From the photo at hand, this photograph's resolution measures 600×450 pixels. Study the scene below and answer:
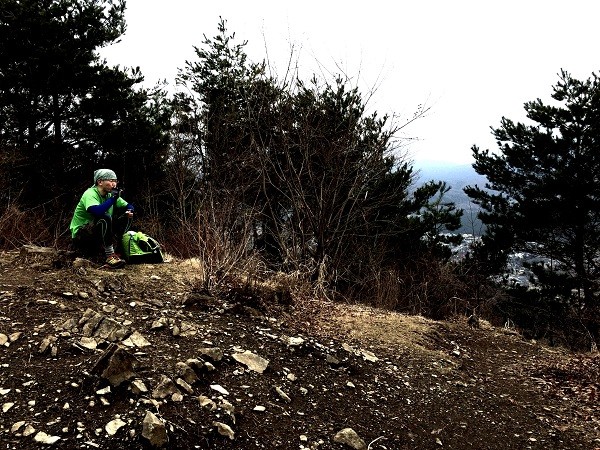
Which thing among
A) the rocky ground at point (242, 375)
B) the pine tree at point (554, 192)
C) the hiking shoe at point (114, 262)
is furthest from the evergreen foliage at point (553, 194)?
the hiking shoe at point (114, 262)

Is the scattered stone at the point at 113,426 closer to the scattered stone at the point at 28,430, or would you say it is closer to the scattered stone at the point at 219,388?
the scattered stone at the point at 28,430

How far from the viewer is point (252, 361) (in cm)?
311

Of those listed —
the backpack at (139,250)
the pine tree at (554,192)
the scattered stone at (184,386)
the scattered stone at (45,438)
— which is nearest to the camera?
the scattered stone at (45,438)

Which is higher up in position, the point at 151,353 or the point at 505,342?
the point at 505,342

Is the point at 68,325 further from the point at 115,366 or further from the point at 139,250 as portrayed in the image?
the point at 139,250

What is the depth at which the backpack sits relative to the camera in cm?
497

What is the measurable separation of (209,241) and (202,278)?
374 mm

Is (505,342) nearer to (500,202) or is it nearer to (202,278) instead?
(202,278)

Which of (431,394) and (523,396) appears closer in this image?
(431,394)

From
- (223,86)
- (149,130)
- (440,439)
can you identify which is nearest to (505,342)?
(440,439)

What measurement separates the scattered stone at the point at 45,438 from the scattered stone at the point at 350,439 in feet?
4.69

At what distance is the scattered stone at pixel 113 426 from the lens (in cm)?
215

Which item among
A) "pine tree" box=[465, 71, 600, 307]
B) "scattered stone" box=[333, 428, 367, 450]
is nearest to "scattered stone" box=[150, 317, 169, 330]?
"scattered stone" box=[333, 428, 367, 450]

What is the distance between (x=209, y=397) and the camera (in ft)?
8.57
